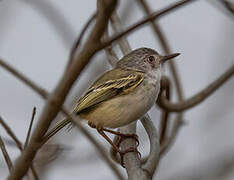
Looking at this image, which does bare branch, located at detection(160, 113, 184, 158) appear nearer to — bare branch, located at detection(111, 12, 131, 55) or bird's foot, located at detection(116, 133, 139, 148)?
bird's foot, located at detection(116, 133, 139, 148)

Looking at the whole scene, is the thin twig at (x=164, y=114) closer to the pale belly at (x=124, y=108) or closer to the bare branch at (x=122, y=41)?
the pale belly at (x=124, y=108)

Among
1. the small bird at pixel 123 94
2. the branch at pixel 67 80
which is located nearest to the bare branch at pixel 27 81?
the branch at pixel 67 80

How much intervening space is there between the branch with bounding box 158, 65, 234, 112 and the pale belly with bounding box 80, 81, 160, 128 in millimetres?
256

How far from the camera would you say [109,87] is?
4.92 m

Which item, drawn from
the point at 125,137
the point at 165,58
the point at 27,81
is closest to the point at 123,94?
the point at 125,137

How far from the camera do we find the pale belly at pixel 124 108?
14.5 feet

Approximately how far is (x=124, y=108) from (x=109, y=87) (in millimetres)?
447

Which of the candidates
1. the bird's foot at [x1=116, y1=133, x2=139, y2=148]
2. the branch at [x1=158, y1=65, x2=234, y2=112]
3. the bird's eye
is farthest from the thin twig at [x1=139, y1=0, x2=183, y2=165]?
the bird's foot at [x1=116, y1=133, x2=139, y2=148]

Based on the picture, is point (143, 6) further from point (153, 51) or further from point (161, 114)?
point (161, 114)

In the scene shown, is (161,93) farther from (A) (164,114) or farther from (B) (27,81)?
(B) (27,81)

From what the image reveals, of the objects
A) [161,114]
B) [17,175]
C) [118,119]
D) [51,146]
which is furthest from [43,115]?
[161,114]

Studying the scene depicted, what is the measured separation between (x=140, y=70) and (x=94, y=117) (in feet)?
2.84

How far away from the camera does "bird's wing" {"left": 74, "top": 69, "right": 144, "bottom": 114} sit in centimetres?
476

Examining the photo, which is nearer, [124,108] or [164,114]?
[124,108]
